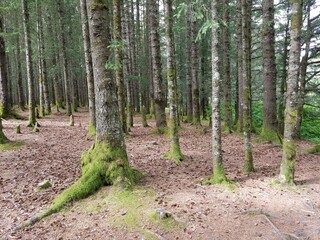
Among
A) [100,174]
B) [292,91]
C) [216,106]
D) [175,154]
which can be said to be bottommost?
[175,154]

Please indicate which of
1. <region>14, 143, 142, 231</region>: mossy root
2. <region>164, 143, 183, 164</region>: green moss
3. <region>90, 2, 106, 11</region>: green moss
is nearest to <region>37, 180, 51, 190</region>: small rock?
<region>14, 143, 142, 231</region>: mossy root

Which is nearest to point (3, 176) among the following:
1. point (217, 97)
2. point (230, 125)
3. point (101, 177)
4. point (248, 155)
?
point (101, 177)

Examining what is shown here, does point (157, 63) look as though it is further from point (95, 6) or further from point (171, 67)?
point (95, 6)

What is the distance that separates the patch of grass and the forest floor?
0.42 m

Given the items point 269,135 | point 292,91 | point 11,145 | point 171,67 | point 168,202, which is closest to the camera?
point 168,202

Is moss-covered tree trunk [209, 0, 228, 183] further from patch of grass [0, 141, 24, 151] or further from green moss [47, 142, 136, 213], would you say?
patch of grass [0, 141, 24, 151]

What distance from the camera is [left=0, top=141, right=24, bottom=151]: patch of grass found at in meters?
9.36

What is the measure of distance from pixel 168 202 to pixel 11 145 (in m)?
6.98

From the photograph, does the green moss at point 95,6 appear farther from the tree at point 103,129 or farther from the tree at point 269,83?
the tree at point 269,83

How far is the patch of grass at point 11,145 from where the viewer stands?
9359 millimetres

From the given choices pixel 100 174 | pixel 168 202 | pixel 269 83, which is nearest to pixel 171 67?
pixel 100 174

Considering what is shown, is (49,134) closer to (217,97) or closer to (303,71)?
(217,97)

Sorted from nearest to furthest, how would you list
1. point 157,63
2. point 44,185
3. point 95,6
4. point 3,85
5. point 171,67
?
point 95,6
point 44,185
point 171,67
point 157,63
point 3,85

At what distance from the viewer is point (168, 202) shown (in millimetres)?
5535
